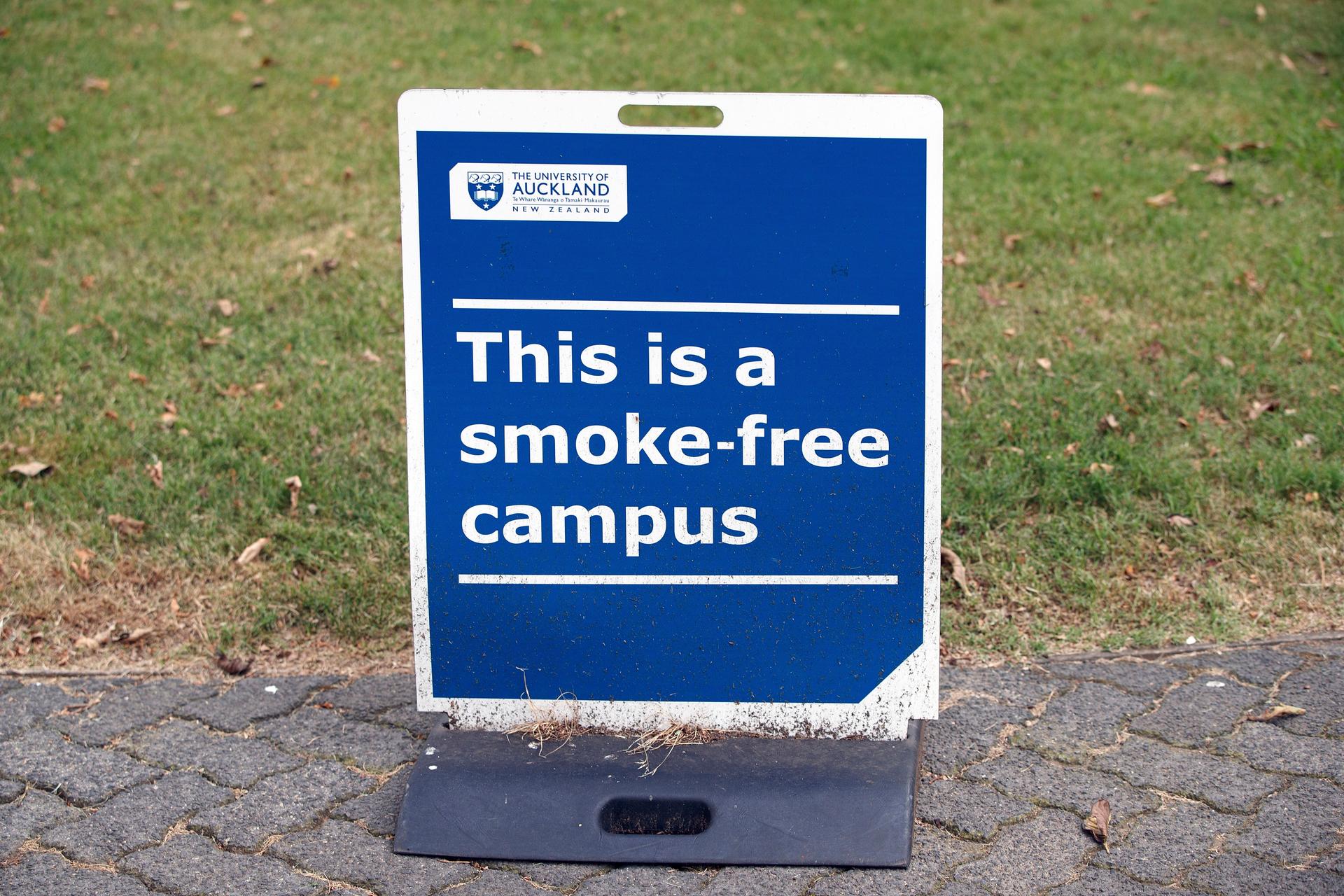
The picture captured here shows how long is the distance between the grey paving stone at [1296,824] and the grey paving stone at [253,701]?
7.82 feet

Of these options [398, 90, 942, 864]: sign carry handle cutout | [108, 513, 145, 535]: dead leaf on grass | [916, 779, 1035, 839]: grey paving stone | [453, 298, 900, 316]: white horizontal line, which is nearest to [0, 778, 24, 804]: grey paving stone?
[398, 90, 942, 864]: sign carry handle cutout

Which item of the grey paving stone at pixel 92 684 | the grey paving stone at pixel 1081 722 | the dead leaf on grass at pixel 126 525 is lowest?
the grey paving stone at pixel 92 684

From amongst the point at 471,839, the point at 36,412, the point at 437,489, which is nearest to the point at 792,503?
the point at 437,489

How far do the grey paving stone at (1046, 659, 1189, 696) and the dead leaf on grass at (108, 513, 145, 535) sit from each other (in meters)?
2.88

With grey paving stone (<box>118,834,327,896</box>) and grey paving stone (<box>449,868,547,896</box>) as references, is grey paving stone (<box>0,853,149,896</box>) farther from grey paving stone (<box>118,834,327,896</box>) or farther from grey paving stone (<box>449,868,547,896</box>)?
grey paving stone (<box>449,868,547,896</box>)

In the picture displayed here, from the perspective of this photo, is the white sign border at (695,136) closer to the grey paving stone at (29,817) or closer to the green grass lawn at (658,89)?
the green grass lawn at (658,89)

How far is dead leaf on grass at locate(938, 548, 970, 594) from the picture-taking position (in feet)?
13.0

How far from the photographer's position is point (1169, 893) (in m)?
2.72

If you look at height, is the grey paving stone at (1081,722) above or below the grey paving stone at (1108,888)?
below

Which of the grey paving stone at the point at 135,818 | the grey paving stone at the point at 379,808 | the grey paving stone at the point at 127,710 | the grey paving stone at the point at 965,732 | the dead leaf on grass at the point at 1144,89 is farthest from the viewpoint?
the dead leaf on grass at the point at 1144,89

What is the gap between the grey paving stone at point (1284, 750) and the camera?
3.13m

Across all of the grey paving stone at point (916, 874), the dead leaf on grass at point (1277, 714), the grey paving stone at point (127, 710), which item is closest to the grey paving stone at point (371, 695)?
the grey paving stone at point (127, 710)

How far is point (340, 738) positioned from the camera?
11.1 ft

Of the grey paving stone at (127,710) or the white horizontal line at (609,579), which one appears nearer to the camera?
the white horizontal line at (609,579)
